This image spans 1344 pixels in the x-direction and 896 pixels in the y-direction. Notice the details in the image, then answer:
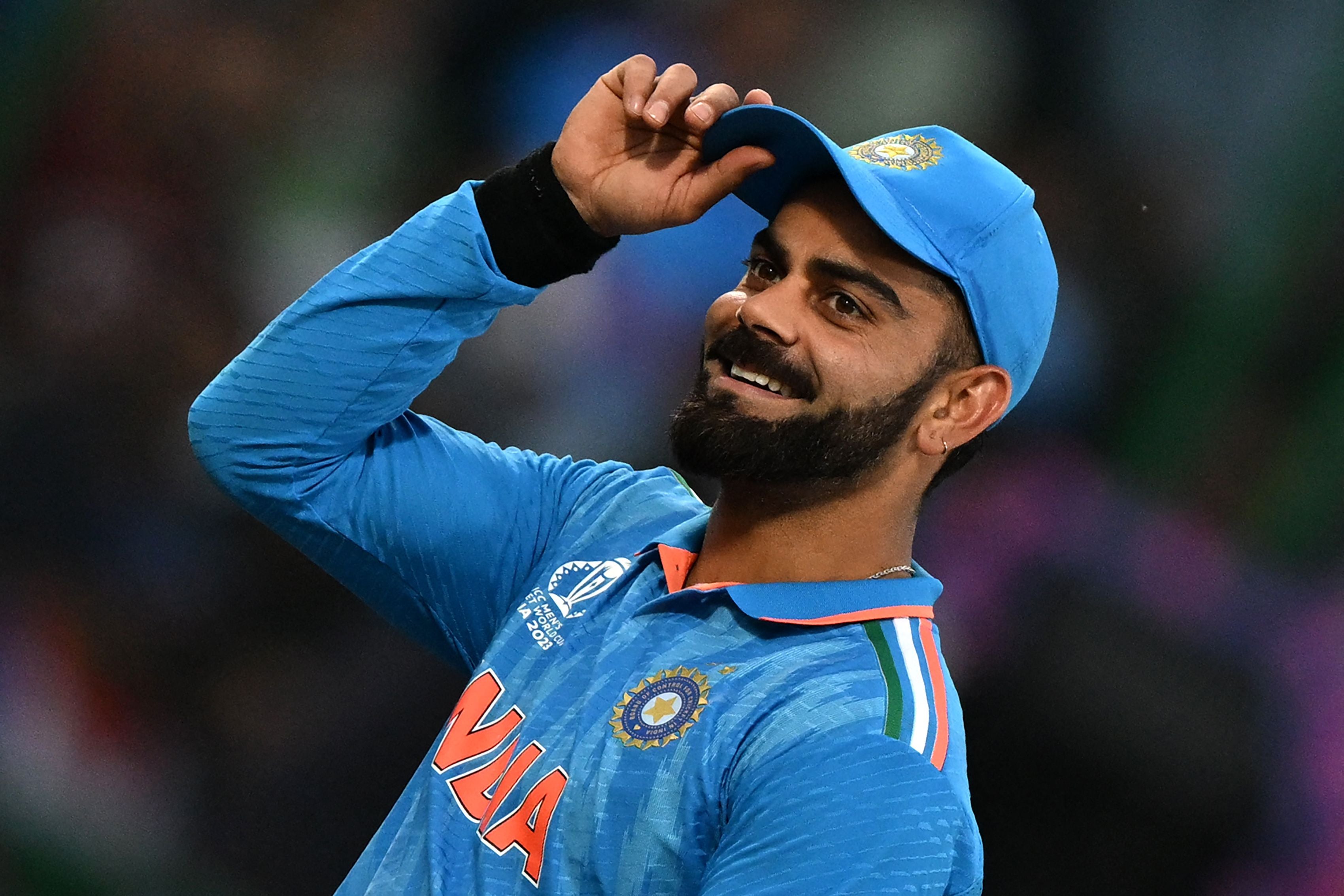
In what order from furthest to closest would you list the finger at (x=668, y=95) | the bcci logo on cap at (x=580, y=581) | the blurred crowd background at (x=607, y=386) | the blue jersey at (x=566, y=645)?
the blurred crowd background at (x=607, y=386) < the bcci logo on cap at (x=580, y=581) < the finger at (x=668, y=95) < the blue jersey at (x=566, y=645)

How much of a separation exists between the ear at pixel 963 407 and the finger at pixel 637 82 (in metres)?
0.51

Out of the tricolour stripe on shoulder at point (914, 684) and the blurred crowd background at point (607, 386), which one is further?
the blurred crowd background at point (607, 386)

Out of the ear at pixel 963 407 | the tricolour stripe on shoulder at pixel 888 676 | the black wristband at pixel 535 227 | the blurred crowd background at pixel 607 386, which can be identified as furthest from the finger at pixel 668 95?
the blurred crowd background at pixel 607 386

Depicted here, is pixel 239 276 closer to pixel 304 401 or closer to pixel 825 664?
pixel 304 401

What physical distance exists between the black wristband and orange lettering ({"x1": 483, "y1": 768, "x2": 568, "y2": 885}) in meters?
0.60

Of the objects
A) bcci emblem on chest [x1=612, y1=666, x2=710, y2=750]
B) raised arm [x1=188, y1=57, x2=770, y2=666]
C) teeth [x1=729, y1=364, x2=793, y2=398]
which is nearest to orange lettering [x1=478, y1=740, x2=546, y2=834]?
bcci emblem on chest [x1=612, y1=666, x2=710, y2=750]

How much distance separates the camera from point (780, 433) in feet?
5.24

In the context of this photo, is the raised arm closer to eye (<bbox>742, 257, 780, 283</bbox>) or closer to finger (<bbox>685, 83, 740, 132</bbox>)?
finger (<bbox>685, 83, 740, 132</bbox>)

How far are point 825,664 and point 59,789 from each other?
208cm

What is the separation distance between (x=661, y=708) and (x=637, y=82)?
2.44 feet

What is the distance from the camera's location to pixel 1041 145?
273 cm

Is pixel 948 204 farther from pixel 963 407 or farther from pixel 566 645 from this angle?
pixel 566 645

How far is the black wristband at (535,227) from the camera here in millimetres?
1615

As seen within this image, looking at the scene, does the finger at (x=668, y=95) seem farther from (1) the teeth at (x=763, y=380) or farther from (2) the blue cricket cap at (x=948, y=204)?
(1) the teeth at (x=763, y=380)
